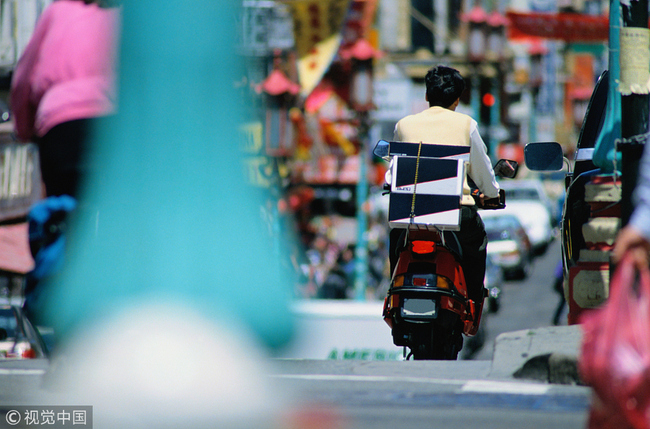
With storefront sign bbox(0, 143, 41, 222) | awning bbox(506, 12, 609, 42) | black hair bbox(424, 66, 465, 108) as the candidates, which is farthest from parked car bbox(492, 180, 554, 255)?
black hair bbox(424, 66, 465, 108)

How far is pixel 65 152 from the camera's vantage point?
484 cm

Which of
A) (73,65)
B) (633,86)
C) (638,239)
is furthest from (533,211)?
(638,239)

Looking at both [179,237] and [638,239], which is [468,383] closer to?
[179,237]

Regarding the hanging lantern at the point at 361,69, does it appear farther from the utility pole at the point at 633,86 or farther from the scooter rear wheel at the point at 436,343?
the scooter rear wheel at the point at 436,343

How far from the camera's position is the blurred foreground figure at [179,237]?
4578 millimetres

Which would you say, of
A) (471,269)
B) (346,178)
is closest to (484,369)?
(471,269)

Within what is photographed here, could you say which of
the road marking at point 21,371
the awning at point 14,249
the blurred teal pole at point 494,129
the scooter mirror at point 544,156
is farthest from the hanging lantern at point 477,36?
the road marking at point 21,371

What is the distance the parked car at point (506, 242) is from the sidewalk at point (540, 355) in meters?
20.1

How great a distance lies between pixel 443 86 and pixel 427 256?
981mm

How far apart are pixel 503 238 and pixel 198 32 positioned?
74.1 ft

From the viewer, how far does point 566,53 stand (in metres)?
76.3

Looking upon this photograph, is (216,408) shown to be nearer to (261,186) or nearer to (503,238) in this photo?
(261,186)

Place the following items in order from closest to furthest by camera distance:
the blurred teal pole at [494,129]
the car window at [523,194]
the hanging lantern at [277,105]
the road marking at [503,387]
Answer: the road marking at [503,387]
the hanging lantern at [277,105]
the car window at [523,194]
the blurred teal pole at [494,129]

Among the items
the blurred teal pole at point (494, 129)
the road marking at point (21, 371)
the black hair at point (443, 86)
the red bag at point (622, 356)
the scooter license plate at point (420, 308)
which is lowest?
the blurred teal pole at point (494, 129)
